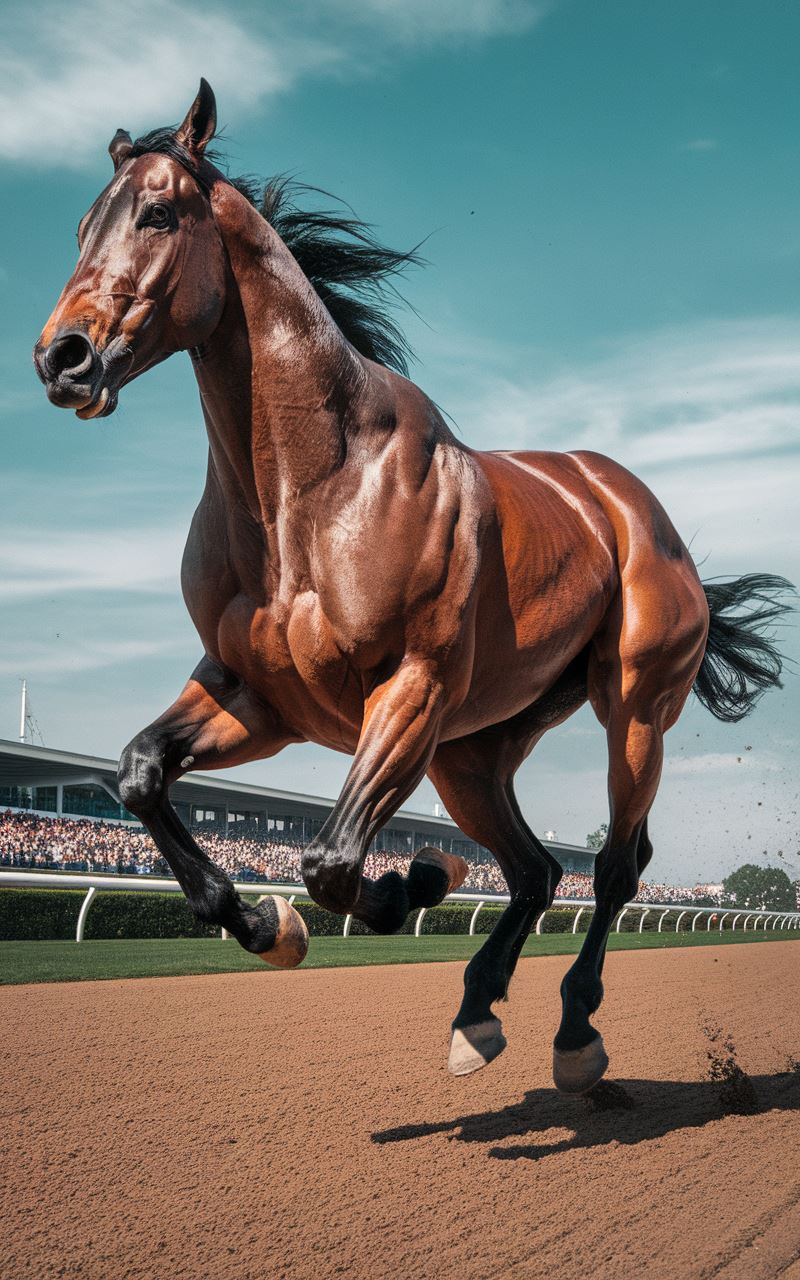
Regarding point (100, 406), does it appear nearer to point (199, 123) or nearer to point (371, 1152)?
point (199, 123)

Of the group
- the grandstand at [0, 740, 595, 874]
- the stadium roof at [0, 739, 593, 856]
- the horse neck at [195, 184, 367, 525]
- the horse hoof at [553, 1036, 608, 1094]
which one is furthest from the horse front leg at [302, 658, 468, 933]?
the grandstand at [0, 740, 595, 874]

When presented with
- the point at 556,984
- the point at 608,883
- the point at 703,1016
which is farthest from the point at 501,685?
the point at 556,984

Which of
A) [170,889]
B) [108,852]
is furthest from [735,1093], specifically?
[108,852]

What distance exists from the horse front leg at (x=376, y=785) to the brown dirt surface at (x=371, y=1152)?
667 millimetres

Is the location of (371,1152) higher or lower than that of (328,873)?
lower

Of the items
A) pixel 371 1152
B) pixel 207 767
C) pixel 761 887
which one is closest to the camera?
pixel 371 1152

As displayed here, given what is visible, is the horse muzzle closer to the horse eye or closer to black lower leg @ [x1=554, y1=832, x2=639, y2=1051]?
the horse eye

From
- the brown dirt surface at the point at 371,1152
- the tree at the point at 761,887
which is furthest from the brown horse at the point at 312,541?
the tree at the point at 761,887

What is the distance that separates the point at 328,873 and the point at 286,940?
1.01ft

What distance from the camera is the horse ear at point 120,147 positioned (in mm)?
3000

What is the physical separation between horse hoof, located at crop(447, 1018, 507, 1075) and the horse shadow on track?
19 cm

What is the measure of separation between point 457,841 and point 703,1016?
128 feet

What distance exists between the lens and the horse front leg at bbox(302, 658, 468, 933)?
9.42 feet

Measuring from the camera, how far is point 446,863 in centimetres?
350
